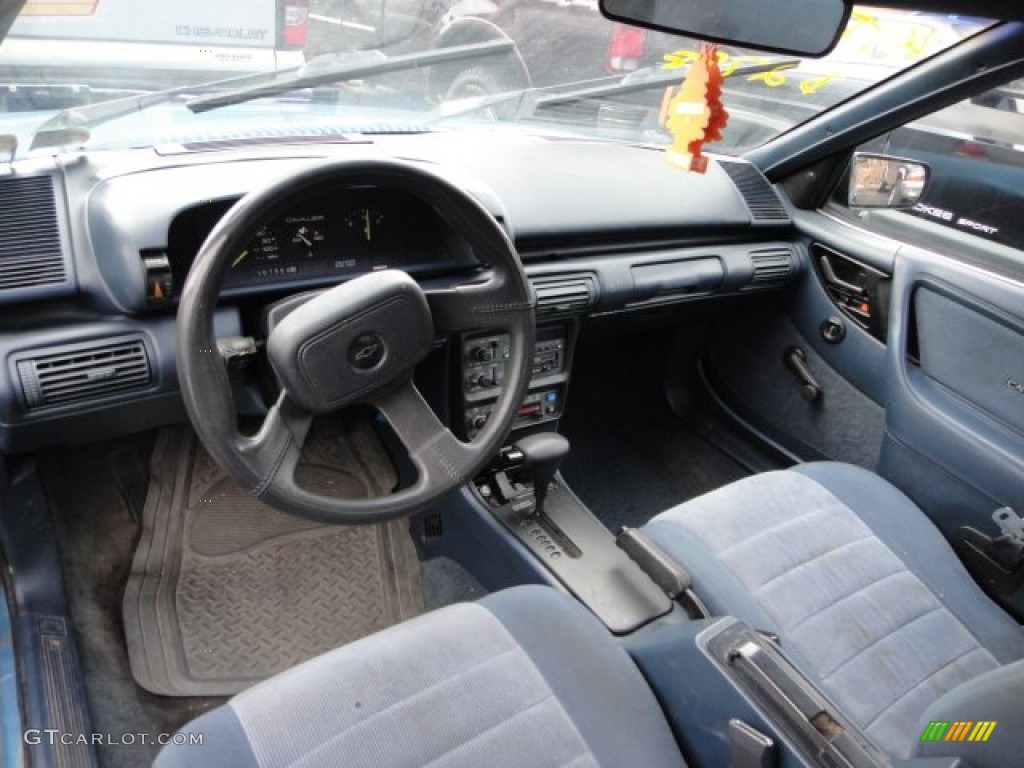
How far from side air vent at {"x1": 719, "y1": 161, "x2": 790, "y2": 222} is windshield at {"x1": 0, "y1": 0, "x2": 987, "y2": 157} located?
12cm

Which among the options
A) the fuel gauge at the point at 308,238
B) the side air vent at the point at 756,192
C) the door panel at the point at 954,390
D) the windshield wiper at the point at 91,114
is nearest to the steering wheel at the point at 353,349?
the fuel gauge at the point at 308,238

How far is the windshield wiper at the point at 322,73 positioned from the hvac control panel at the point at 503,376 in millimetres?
714

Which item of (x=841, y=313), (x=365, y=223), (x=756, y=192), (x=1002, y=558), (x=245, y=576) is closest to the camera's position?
(x=365, y=223)

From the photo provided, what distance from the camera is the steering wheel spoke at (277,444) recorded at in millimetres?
1275

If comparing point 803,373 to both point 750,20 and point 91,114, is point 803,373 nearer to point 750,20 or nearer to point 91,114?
point 750,20

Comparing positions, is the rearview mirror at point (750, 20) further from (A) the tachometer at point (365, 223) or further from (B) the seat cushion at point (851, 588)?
(B) the seat cushion at point (851, 588)

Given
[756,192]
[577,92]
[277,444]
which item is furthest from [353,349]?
[756,192]

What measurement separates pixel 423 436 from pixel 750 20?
0.87 m

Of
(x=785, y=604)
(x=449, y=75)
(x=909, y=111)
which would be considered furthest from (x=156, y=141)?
(x=909, y=111)

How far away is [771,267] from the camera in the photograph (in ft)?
8.34

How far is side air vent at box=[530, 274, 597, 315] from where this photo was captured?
214 centimetres

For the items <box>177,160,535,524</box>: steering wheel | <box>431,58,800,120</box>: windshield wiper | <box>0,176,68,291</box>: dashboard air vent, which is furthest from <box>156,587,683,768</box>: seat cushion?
<box>431,58,800,120</box>: windshield wiper

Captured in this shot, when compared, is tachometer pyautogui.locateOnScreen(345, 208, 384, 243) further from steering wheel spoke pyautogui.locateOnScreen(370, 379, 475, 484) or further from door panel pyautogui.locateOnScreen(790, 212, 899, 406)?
door panel pyautogui.locateOnScreen(790, 212, 899, 406)

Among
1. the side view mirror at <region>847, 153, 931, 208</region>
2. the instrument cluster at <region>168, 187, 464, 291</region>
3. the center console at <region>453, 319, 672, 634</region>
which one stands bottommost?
the center console at <region>453, 319, 672, 634</region>
